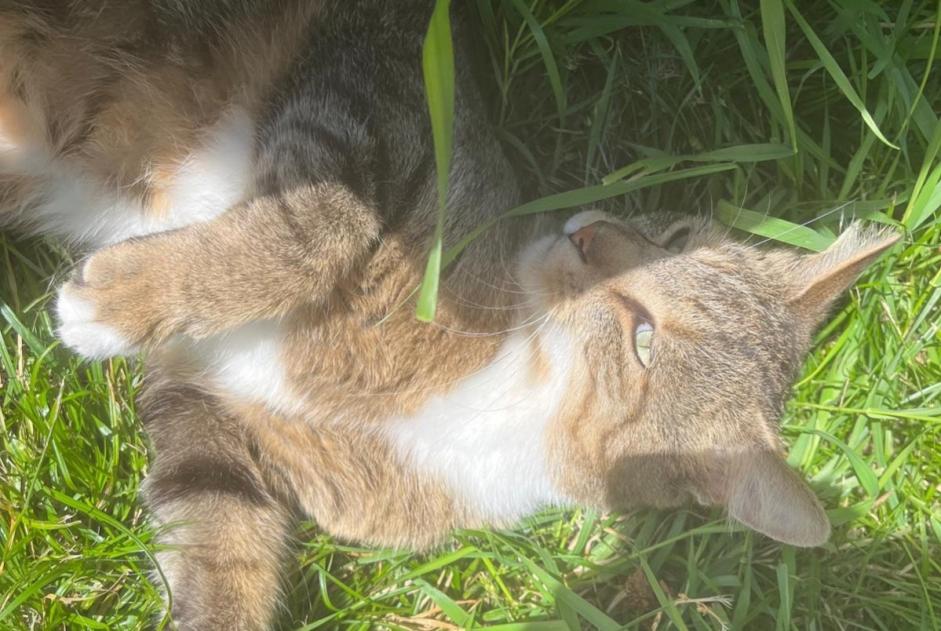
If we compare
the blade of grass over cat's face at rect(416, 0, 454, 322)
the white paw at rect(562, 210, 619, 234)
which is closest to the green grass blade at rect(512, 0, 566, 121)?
the white paw at rect(562, 210, 619, 234)

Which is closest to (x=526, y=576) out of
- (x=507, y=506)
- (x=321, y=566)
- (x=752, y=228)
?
(x=507, y=506)

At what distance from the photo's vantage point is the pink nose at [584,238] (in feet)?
7.21

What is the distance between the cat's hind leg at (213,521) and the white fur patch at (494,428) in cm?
44

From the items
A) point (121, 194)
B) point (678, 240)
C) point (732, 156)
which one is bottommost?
point (678, 240)

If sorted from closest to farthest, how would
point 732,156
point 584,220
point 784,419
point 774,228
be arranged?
point 584,220 < point 732,156 < point 774,228 < point 784,419

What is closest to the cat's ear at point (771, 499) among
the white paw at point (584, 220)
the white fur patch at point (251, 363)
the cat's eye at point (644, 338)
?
the cat's eye at point (644, 338)

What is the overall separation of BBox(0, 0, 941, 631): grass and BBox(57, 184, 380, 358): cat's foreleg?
0.80 m

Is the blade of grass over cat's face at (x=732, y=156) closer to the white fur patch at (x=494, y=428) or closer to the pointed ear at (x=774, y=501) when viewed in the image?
the white fur patch at (x=494, y=428)

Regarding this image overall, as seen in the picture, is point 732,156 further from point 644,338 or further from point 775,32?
point 644,338

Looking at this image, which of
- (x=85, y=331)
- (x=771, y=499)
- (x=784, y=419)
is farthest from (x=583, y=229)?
(x=85, y=331)

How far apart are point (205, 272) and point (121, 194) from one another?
1.89 feet

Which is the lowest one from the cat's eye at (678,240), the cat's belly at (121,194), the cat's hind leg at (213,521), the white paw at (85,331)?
the cat's hind leg at (213,521)

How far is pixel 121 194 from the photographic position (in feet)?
7.49

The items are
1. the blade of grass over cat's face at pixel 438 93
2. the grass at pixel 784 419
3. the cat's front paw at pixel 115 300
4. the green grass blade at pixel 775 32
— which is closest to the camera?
the blade of grass over cat's face at pixel 438 93
